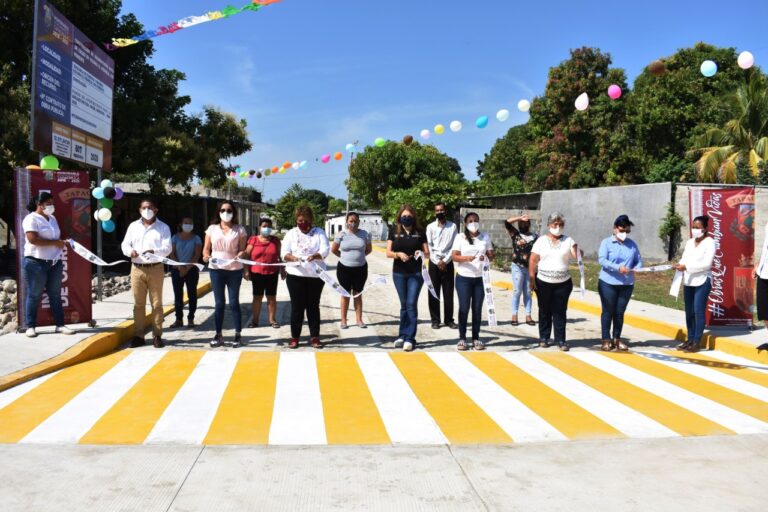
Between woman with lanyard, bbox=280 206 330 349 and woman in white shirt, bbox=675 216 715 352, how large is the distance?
4712 mm

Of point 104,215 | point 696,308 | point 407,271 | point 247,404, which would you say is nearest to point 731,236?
point 696,308

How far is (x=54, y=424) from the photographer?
16.8 feet

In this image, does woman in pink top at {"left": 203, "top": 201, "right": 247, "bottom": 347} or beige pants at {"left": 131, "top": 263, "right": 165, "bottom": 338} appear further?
woman in pink top at {"left": 203, "top": 201, "right": 247, "bottom": 347}

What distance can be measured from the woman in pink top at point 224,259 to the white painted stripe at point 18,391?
2230mm

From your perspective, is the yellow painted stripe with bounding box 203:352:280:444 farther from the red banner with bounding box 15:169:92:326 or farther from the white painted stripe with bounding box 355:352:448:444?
the red banner with bounding box 15:169:92:326

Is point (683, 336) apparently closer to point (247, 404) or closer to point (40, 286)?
point (247, 404)

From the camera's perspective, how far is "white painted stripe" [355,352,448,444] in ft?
16.3

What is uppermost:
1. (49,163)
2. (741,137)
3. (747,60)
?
(741,137)

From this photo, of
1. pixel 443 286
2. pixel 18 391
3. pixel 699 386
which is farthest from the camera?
pixel 443 286

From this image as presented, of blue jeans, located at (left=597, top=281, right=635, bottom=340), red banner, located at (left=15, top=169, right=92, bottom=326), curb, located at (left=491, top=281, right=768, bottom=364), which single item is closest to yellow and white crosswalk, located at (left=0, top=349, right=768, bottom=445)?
curb, located at (left=491, top=281, right=768, bottom=364)

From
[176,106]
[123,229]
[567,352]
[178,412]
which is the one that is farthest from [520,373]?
[123,229]

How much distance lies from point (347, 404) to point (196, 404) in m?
1.39

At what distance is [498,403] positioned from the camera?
5.96 meters

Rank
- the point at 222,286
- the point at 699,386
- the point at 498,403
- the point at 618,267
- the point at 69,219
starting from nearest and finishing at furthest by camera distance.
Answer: the point at 498,403, the point at 699,386, the point at 618,267, the point at 222,286, the point at 69,219
